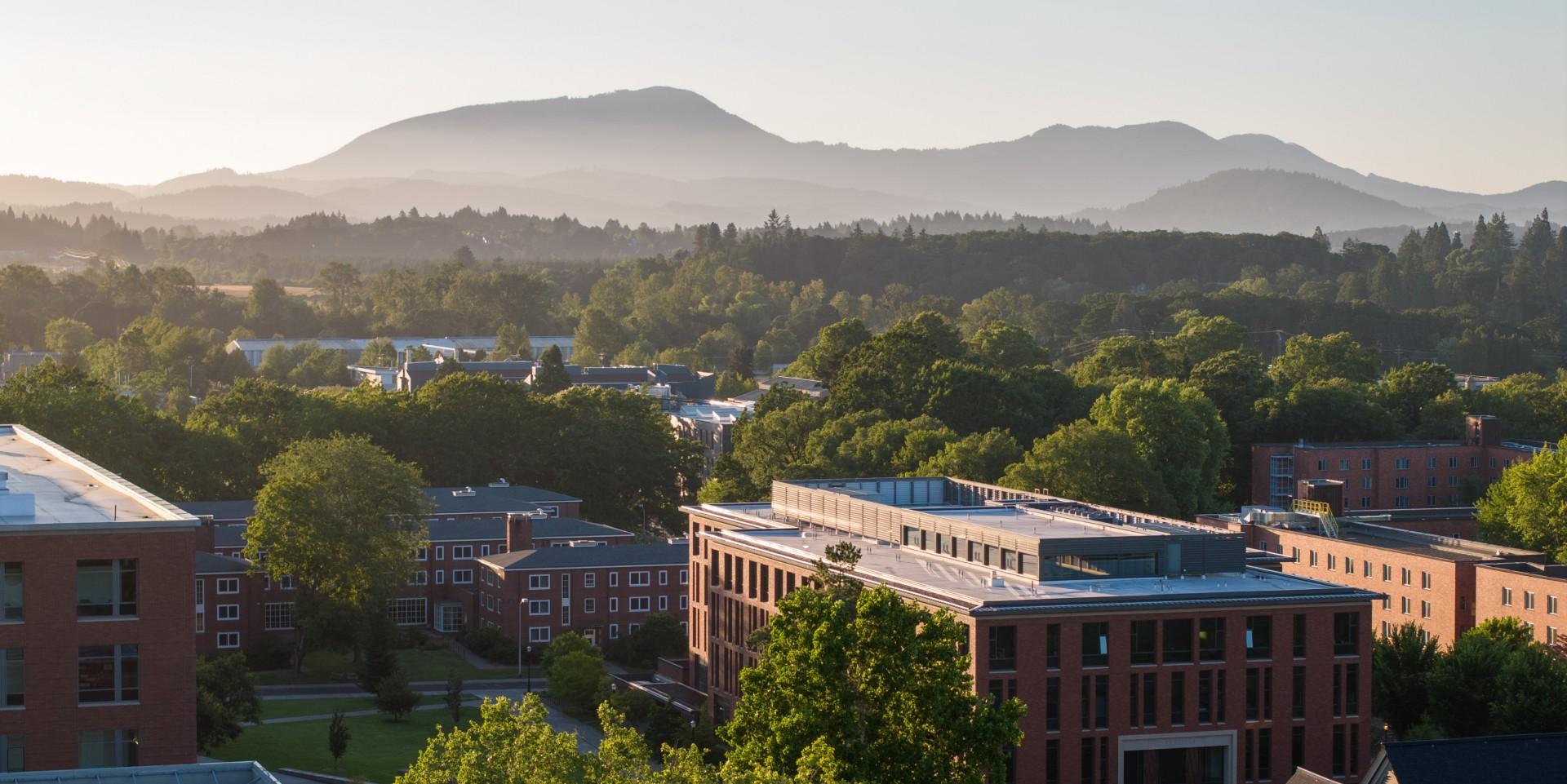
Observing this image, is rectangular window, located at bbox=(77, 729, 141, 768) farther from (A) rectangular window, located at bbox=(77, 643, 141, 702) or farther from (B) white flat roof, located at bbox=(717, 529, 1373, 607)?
(B) white flat roof, located at bbox=(717, 529, 1373, 607)

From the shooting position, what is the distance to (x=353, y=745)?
67.9 m

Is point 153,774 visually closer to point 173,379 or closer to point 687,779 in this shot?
point 687,779

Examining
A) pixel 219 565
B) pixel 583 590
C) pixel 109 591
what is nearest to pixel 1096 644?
pixel 109 591

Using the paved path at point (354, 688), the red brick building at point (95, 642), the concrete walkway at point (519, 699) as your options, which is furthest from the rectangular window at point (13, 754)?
the paved path at point (354, 688)

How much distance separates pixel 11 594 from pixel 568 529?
5538 cm

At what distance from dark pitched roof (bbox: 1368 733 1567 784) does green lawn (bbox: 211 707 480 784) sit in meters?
32.0

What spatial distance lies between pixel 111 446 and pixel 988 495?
4983cm

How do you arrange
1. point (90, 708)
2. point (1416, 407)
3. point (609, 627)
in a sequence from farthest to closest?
point (1416, 407) < point (609, 627) < point (90, 708)

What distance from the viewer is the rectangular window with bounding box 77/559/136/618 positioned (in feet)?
128

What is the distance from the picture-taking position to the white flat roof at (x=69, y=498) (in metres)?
39.0

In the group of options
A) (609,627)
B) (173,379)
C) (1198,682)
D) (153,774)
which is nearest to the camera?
(153,774)

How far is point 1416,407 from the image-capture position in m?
133

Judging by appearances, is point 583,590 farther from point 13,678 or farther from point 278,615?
point 13,678

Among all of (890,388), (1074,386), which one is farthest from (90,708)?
(1074,386)
